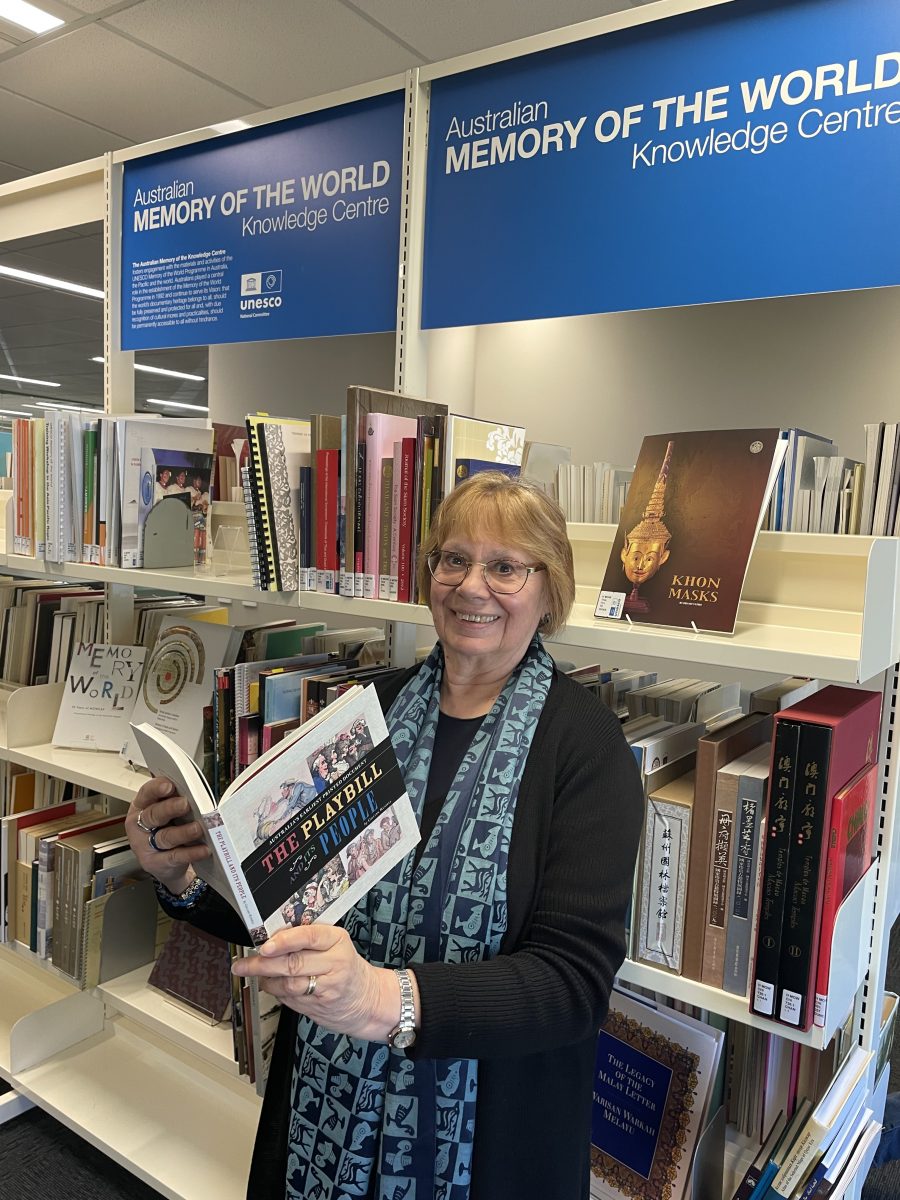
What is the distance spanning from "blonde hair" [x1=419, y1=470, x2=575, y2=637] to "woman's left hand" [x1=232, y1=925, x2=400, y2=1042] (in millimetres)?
544

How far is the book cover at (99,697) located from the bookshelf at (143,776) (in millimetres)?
51

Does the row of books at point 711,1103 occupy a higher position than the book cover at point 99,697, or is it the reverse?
the book cover at point 99,697

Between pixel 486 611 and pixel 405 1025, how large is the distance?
538 mm

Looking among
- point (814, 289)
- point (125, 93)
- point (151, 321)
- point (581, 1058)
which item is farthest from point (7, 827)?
point (125, 93)

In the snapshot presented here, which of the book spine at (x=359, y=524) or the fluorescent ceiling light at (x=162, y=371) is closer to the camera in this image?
the book spine at (x=359, y=524)

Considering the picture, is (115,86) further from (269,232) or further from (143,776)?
(143,776)

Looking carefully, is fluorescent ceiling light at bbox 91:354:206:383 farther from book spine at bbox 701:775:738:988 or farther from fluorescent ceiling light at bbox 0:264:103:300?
book spine at bbox 701:775:738:988

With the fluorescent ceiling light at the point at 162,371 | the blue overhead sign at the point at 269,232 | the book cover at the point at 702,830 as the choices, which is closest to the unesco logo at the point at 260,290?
the blue overhead sign at the point at 269,232

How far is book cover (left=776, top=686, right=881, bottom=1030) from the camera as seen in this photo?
3.48ft

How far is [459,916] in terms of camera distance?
1110 millimetres

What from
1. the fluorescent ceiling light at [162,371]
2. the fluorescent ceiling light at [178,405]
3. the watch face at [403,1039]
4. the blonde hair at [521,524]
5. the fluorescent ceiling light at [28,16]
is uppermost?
the fluorescent ceiling light at [28,16]

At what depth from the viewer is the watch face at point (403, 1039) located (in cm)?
97

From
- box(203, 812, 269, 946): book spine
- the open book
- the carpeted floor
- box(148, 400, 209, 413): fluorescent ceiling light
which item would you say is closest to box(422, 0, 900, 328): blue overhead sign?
the open book

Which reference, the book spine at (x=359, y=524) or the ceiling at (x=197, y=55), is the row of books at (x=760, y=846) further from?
the ceiling at (x=197, y=55)
